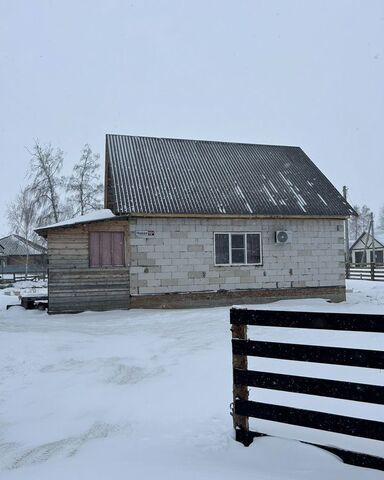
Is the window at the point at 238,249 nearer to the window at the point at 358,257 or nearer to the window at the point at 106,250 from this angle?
the window at the point at 106,250

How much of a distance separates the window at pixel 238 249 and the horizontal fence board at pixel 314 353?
10.7 m

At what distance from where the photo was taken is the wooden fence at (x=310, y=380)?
3.14m

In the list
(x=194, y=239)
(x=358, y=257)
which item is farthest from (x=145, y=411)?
(x=358, y=257)

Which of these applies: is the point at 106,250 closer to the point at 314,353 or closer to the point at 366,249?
the point at 314,353

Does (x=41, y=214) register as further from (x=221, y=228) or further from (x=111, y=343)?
(x=111, y=343)

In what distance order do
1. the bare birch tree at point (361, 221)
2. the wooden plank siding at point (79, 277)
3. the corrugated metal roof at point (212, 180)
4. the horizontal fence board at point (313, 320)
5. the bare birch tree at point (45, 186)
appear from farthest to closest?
the bare birch tree at point (361, 221) < the bare birch tree at point (45, 186) < the corrugated metal roof at point (212, 180) < the wooden plank siding at point (79, 277) < the horizontal fence board at point (313, 320)

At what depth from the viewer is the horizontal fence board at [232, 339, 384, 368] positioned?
316 centimetres

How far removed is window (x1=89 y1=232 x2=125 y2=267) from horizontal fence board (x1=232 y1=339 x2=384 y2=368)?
398 inches

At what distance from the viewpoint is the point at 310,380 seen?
3.38m

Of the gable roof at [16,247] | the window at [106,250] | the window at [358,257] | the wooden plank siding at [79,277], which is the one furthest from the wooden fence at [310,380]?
the window at [358,257]

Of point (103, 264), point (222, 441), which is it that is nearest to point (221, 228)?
point (103, 264)

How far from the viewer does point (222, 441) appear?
368cm

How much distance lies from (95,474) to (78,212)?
3392 centimetres

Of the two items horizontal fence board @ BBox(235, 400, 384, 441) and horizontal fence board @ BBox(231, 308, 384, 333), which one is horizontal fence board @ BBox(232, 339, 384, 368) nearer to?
horizontal fence board @ BBox(231, 308, 384, 333)
